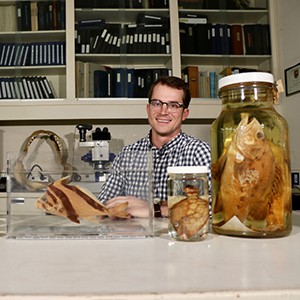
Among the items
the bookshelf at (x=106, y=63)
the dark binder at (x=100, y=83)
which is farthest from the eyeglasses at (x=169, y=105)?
the dark binder at (x=100, y=83)

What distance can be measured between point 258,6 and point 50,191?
10.1 feet

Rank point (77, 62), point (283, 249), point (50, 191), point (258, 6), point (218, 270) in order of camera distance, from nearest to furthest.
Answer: point (218, 270), point (283, 249), point (50, 191), point (77, 62), point (258, 6)

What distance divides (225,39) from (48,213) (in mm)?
2774

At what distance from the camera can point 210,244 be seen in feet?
1.86

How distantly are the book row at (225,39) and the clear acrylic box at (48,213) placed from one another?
2541mm

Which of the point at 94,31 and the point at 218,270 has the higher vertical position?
the point at 94,31

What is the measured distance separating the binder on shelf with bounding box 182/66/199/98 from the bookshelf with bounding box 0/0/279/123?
6 centimetres

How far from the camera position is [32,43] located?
3008 millimetres

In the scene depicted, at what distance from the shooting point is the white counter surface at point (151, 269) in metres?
0.34

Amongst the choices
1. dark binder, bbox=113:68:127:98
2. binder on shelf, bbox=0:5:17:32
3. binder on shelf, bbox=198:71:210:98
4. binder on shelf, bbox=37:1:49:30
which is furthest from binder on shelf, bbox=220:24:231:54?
binder on shelf, bbox=0:5:17:32

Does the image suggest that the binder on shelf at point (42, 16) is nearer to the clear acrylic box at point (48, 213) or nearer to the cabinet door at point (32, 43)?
the cabinet door at point (32, 43)

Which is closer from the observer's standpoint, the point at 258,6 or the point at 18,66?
the point at 18,66

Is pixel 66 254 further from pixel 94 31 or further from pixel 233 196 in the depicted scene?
pixel 94 31

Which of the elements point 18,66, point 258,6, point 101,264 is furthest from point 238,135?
point 258,6
